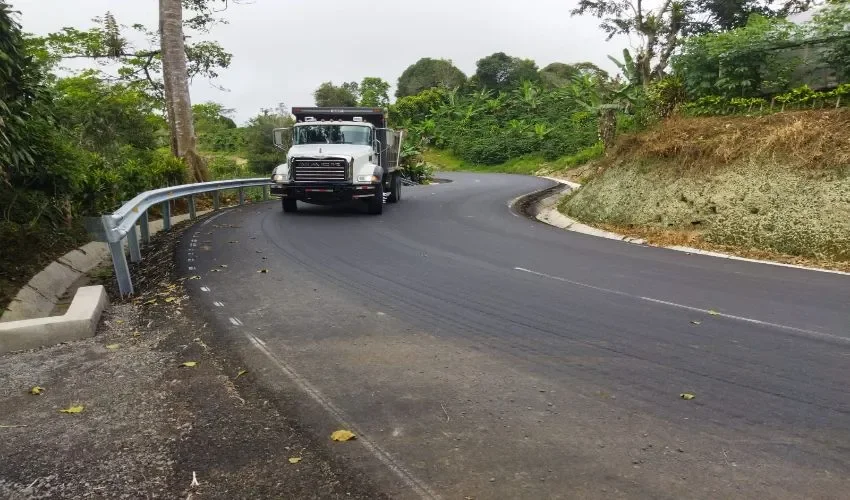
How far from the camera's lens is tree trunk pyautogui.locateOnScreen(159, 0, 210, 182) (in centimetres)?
1950

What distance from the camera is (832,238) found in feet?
35.9

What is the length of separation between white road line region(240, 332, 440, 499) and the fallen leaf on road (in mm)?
43

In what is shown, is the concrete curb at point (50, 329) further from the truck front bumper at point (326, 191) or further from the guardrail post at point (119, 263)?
the truck front bumper at point (326, 191)

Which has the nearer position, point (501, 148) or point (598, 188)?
point (598, 188)

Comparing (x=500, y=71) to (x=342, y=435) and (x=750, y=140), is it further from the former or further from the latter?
(x=342, y=435)

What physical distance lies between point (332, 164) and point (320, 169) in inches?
13.3

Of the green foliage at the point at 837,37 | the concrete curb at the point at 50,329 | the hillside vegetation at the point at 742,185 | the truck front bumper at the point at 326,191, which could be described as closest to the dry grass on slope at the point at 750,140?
the hillside vegetation at the point at 742,185

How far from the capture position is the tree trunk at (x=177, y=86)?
19500 mm

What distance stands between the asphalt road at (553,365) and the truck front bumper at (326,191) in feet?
18.9

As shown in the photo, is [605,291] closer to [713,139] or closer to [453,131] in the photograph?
[713,139]

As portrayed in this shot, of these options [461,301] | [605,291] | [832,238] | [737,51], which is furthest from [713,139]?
[461,301]

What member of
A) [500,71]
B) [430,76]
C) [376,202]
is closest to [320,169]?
[376,202]

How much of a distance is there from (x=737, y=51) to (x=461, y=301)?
11.3 m

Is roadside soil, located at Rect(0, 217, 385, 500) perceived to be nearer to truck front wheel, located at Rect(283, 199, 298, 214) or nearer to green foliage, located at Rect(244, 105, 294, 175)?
truck front wheel, located at Rect(283, 199, 298, 214)
